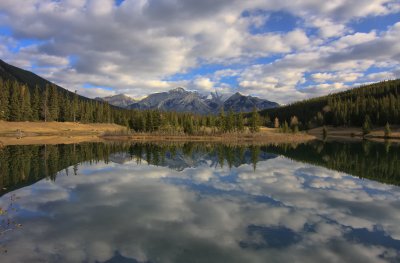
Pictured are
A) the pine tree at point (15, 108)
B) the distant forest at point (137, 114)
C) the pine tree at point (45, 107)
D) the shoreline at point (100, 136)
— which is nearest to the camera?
the shoreline at point (100, 136)

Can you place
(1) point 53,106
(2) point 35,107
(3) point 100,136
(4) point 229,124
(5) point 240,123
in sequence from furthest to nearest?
(1) point 53,106
(2) point 35,107
(5) point 240,123
(4) point 229,124
(3) point 100,136

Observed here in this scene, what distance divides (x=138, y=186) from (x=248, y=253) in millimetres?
17425

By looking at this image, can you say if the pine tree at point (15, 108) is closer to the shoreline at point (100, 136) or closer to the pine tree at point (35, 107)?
the shoreline at point (100, 136)

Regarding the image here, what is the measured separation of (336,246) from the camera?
1470 cm

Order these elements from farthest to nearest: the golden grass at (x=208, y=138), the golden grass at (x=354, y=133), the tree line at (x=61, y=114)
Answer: the golden grass at (x=354, y=133)
the tree line at (x=61, y=114)
the golden grass at (x=208, y=138)

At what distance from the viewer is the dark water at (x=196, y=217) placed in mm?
13781

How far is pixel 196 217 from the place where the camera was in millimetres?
19219

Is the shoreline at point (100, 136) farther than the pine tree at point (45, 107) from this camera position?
No

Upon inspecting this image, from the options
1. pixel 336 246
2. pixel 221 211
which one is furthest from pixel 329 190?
pixel 336 246

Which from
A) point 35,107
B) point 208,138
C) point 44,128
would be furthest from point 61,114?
point 208,138

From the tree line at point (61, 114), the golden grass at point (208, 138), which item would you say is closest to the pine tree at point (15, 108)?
the tree line at point (61, 114)

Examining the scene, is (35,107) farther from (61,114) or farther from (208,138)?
(208,138)

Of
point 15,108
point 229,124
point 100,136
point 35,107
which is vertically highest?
point 35,107

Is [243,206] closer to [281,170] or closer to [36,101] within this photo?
[281,170]
